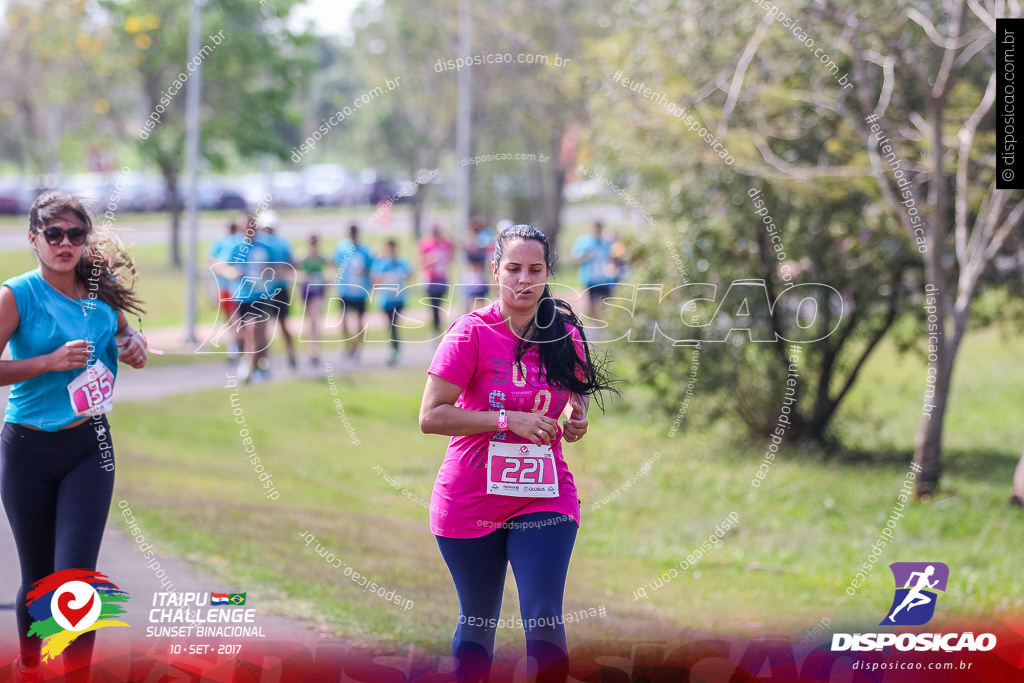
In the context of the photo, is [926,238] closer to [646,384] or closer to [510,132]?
[646,384]

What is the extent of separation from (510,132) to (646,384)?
2198cm

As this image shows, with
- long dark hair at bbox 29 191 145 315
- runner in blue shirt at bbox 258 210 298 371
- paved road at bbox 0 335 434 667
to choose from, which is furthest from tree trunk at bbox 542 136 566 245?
long dark hair at bbox 29 191 145 315

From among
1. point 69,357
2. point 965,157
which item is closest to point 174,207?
point 965,157

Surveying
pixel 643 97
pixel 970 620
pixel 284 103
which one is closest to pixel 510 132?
pixel 284 103

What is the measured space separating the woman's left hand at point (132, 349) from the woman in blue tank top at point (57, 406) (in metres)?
0.13

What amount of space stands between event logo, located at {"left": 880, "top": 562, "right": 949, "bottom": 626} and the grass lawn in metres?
0.63

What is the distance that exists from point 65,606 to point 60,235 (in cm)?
139

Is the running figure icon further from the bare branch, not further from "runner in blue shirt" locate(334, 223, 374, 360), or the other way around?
"runner in blue shirt" locate(334, 223, 374, 360)

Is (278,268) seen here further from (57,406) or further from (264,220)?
(57,406)

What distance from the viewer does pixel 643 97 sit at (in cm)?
1216

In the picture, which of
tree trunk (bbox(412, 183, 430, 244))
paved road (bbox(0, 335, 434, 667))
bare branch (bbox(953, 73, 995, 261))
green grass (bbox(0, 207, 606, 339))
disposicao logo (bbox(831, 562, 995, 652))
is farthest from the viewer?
tree trunk (bbox(412, 183, 430, 244))

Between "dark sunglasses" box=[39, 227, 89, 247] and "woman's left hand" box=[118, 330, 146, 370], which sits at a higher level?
"dark sunglasses" box=[39, 227, 89, 247]

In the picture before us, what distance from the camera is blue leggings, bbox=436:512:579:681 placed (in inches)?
150

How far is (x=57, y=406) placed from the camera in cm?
418
